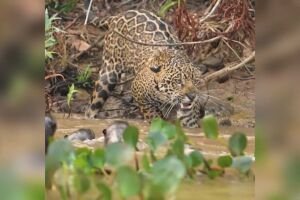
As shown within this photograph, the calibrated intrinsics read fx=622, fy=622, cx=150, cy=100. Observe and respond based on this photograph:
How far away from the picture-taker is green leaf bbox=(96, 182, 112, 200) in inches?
59.2

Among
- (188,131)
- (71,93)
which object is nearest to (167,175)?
(188,131)

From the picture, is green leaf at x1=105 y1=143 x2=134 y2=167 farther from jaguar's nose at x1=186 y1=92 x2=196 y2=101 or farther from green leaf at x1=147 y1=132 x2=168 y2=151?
jaguar's nose at x1=186 y1=92 x2=196 y2=101

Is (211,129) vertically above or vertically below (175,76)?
below

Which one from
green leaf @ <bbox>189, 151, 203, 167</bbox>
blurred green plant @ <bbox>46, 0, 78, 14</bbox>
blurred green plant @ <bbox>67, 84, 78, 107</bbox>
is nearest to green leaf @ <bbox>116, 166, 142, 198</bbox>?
green leaf @ <bbox>189, 151, 203, 167</bbox>

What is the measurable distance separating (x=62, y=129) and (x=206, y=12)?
2.11ft

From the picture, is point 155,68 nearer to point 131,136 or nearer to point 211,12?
point 211,12

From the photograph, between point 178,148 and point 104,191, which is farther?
point 178,148

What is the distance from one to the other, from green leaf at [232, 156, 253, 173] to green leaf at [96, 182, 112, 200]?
0.45 meters

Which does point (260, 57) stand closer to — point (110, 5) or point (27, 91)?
point (27, 91)

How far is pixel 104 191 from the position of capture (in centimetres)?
151

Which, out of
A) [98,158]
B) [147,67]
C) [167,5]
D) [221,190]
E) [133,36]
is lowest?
[221,190]

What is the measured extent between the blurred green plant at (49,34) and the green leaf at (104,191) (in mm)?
756

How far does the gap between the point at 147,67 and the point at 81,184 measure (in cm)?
80

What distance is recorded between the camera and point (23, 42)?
1.54 metres
